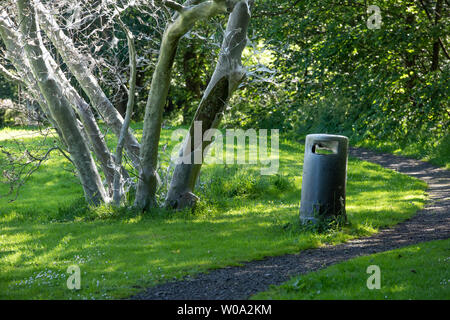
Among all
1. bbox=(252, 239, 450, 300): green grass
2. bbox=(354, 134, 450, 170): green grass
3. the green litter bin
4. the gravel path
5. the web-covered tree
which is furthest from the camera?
bbox=(354, 134, 450, 170): green grass

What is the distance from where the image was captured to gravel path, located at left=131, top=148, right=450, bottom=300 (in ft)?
18.7

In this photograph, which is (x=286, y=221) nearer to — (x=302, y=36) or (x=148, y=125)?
(x=148, y=125)

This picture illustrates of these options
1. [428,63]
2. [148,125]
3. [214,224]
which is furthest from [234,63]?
[428,63]

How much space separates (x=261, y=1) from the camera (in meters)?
14.5

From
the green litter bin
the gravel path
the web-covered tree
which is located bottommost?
the gravel path

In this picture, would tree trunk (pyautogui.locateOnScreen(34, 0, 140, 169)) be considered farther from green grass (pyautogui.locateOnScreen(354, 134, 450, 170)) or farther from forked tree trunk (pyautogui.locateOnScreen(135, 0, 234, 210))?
green grass (pyautogui.locateOnScreen(354, 134, 450, 170))

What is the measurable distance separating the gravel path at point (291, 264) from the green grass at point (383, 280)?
1.16 ft

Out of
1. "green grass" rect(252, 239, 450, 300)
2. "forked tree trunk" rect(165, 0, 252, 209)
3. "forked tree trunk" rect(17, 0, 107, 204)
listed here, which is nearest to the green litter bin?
"green grass" rect(252, 239, 450, 300)

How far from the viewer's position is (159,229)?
884 centimetres

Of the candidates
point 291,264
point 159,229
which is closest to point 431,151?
point 159,229

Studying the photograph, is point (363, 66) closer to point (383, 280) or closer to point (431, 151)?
point (431, 151)

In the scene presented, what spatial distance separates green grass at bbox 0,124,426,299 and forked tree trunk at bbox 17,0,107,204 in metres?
0.66

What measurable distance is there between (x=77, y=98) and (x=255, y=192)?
4586mm

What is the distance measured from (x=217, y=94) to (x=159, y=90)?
109 cm
